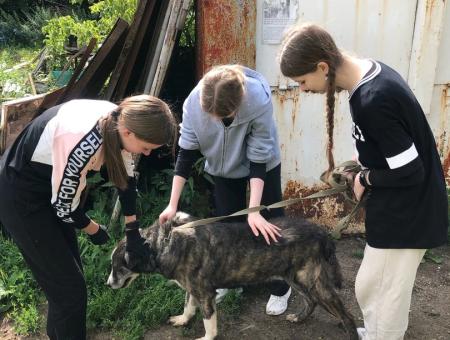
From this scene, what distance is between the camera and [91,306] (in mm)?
3756

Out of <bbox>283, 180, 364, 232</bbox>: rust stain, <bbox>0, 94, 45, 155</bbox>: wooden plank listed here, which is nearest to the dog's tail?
<bbox>283, 180, 364, 232</bbox>: rust stain

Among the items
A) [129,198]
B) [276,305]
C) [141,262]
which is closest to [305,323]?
[276,305]

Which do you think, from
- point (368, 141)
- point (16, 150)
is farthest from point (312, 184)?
point (16, 150)

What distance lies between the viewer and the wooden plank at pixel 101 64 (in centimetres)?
484

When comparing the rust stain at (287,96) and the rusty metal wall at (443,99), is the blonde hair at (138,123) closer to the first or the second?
the rust stain at (287,96)

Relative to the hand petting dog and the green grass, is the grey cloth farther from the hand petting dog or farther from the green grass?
the green grass

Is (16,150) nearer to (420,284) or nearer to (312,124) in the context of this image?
(312,124)

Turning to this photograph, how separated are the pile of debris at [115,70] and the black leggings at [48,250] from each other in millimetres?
2105

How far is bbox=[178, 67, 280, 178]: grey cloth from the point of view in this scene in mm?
3018

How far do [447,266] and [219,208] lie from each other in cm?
233

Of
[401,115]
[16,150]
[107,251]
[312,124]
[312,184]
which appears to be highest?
[401,115]

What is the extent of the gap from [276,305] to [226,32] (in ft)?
7.62

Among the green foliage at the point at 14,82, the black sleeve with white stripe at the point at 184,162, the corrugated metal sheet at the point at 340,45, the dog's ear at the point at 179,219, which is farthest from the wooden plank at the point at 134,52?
the green foliage at the point at 14,82

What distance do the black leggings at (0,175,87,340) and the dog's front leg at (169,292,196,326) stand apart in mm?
883
